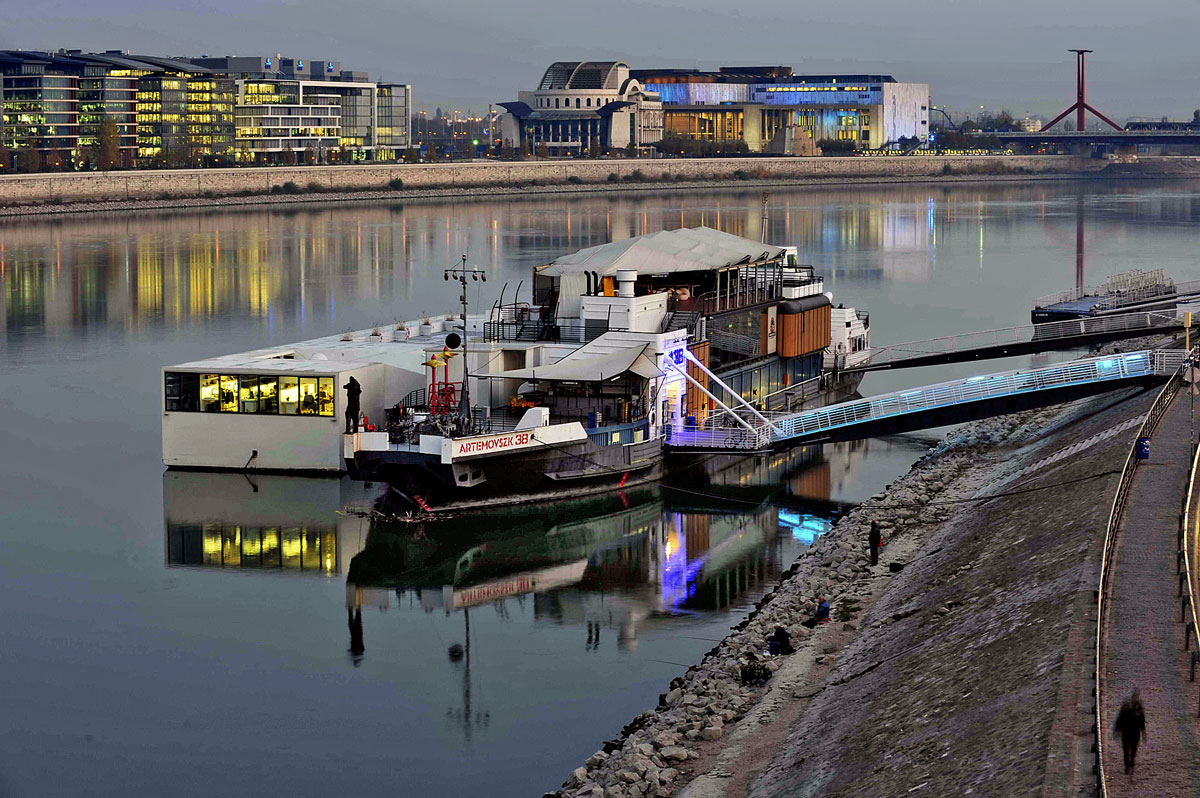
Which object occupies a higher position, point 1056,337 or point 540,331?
point 540,331

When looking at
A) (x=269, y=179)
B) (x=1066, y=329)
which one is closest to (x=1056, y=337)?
(x=1066, y=329)

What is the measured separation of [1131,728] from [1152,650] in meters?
2.82

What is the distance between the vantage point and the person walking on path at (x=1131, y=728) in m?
13.7

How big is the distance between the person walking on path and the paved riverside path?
0.07 m

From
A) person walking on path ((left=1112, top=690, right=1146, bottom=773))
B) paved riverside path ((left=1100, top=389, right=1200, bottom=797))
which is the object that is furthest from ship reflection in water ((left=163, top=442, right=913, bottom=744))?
person walking on path ((left=1112, top=690, right=1146, bottom=773))

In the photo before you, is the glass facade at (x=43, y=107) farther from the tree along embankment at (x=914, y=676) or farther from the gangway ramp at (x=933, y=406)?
the tree along embankment at (x=914, y=676)

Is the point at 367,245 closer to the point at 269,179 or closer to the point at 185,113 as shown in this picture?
the point at 269,179

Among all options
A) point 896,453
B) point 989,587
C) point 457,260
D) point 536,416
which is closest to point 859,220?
point 457,260

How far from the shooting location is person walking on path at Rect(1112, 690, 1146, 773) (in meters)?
13.7

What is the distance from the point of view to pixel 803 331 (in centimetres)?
4231

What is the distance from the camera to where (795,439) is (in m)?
35.0

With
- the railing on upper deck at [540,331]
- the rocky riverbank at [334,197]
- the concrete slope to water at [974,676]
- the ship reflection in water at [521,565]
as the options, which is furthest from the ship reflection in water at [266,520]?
the rocky riverbank at [334,197]

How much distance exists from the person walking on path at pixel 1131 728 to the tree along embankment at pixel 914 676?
31cm

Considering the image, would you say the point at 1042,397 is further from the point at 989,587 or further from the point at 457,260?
the point at 457,260
